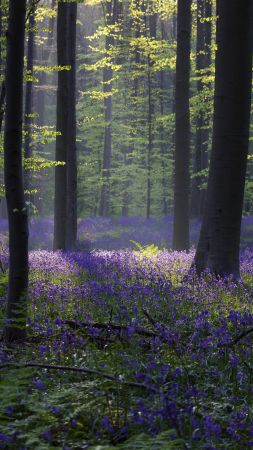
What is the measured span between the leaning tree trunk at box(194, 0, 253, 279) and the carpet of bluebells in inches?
32.6

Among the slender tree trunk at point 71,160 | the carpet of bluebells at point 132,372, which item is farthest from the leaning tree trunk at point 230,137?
the slender tree trunk at point 71,160

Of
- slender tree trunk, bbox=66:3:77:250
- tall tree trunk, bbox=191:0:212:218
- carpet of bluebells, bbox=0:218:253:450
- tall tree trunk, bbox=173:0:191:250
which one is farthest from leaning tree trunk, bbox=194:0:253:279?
tall tree trunk, bbox=191:0:212:218

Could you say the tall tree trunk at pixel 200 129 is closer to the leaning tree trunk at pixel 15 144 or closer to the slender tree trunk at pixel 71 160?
the slender tree trunk at pixel 71 160

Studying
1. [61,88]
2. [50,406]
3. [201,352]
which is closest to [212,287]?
[201,352]

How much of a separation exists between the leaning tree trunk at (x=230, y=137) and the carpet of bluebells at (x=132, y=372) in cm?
83

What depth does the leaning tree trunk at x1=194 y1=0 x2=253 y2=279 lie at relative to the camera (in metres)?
9.31

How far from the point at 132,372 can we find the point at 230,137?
6159mm

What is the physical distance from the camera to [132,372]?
13.2 feet

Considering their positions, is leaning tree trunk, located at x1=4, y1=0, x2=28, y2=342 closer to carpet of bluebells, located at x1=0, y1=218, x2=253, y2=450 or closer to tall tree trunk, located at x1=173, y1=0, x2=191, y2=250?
carpet of bluebells, located at x1=0, y1=218, x2=253, y2=450

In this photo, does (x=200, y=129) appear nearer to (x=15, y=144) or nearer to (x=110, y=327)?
(x=15, y=144)

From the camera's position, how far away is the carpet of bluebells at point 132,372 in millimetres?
3037

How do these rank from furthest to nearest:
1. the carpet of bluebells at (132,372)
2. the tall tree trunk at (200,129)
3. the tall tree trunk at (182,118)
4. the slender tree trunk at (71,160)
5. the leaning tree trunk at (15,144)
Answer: the tall tree trunk at (200,129) → the slender tree trunk at (71,160) → the tall tree trunk at (182,118) → the leaning tree trunk at (15,144) → the carpet of bluebells at (132,372)

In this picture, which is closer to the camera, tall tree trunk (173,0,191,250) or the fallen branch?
the fallen branch

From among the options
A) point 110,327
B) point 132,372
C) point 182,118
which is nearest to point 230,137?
point 110,327
